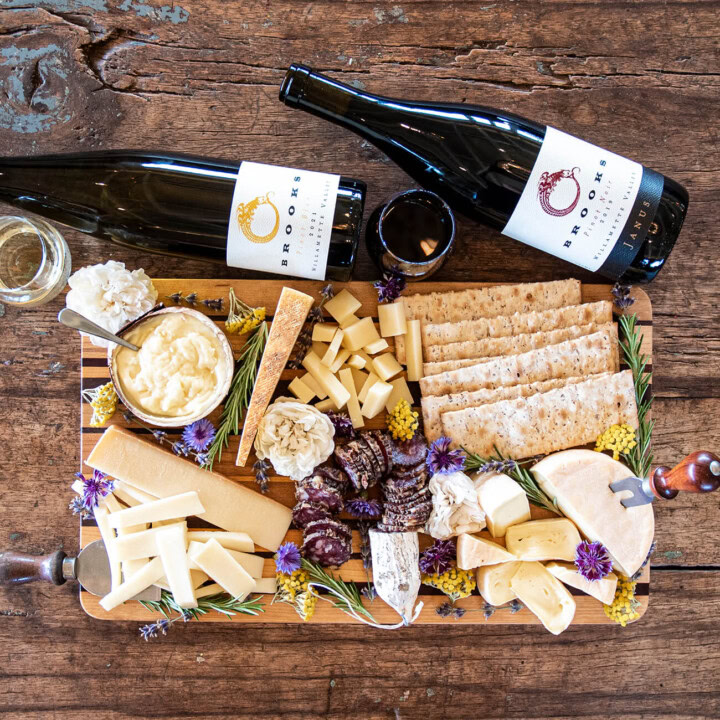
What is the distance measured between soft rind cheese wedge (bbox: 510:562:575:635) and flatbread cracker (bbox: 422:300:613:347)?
64 cm

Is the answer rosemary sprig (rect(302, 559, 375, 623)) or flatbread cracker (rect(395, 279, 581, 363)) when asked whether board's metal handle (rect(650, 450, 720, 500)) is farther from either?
rosemary sprig (rect(302, 559, 375, 623))

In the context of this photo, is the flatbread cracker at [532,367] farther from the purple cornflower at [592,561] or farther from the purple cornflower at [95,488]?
the purple cornflower at [95,488]

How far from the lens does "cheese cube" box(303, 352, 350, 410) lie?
1.58 metres

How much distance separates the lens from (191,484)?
159 centimetres

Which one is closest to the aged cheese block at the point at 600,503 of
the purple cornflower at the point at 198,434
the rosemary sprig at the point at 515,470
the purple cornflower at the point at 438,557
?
the rosemary sprig at the point at 515,470

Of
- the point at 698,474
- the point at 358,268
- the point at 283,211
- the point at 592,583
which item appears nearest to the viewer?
the point at 698,474

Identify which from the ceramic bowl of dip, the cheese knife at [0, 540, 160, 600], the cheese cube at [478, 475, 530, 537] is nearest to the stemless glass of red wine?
the ceramic bowl of dip

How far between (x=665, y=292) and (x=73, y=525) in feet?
6.14

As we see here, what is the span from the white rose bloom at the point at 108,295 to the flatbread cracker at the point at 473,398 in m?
0.79

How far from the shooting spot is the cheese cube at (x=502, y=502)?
1.54 m

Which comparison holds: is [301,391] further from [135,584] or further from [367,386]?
[135,584]

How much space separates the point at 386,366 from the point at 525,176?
60cm

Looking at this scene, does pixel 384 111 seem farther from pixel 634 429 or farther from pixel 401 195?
pixel 634 429

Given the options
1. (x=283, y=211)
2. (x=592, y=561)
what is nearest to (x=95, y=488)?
(x=283, y=211)
